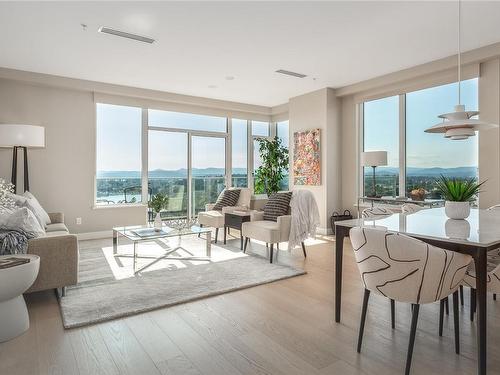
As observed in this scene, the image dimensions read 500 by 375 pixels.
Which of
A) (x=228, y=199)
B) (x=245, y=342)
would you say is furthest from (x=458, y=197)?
(x=228, y=199)

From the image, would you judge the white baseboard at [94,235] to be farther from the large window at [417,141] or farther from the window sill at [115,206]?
the large window at [417,141]

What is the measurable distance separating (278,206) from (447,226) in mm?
2425

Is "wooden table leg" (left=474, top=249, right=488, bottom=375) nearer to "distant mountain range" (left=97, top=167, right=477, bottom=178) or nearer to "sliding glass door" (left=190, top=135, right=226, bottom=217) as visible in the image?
"distant mountain range" (left=97, top=167, right=477, bottom=178)

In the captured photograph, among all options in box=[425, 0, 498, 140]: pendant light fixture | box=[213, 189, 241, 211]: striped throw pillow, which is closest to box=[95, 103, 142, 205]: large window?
box=[213, 189, 241, 211]: striped throw pillow

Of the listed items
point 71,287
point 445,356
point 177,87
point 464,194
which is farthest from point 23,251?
point 177,87

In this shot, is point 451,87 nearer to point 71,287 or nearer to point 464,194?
point 464,194

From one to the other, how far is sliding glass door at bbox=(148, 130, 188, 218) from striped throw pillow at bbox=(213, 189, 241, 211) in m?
1.16

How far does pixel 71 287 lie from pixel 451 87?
5.40 meters

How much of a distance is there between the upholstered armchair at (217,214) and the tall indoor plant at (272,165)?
144cm

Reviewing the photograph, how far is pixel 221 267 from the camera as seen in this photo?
3855 millimetres

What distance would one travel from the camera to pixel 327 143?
6.11m

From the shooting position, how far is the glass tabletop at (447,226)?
1.83 metres

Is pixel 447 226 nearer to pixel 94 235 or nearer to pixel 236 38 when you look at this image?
pixel 236 38

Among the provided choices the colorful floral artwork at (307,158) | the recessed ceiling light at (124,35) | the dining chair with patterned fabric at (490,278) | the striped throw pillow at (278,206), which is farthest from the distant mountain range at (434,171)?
the recessed ceiling light at (124,35)
